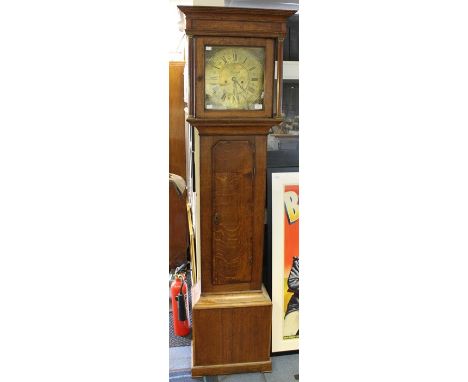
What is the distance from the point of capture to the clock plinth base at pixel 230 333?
2.21 metres

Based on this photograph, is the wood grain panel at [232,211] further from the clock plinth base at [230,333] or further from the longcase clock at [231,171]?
the clock plinth base at [230,333]

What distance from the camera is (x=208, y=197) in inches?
84.4

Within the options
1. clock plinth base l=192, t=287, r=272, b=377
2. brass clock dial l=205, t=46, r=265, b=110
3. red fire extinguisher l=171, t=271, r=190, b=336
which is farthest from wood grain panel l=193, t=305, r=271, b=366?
brass clock dial l=205, t=46, r=265, b=110

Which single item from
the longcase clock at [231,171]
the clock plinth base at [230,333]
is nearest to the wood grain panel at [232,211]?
the longcase clock at [231,171]

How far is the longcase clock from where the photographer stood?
2.02 m

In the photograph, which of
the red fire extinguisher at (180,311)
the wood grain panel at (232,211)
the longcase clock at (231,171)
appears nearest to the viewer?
the longcase clock at (231,171)

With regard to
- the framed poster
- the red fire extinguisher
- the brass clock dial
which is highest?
the brass clock dial

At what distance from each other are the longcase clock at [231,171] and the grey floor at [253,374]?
0.03 meters

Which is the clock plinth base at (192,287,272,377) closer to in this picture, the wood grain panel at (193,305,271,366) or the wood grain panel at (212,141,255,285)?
the wood grain panel at (193,305,271,366)

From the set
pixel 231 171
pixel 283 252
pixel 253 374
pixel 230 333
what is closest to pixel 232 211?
pixel 231 171

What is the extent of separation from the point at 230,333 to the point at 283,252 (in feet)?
1.64
